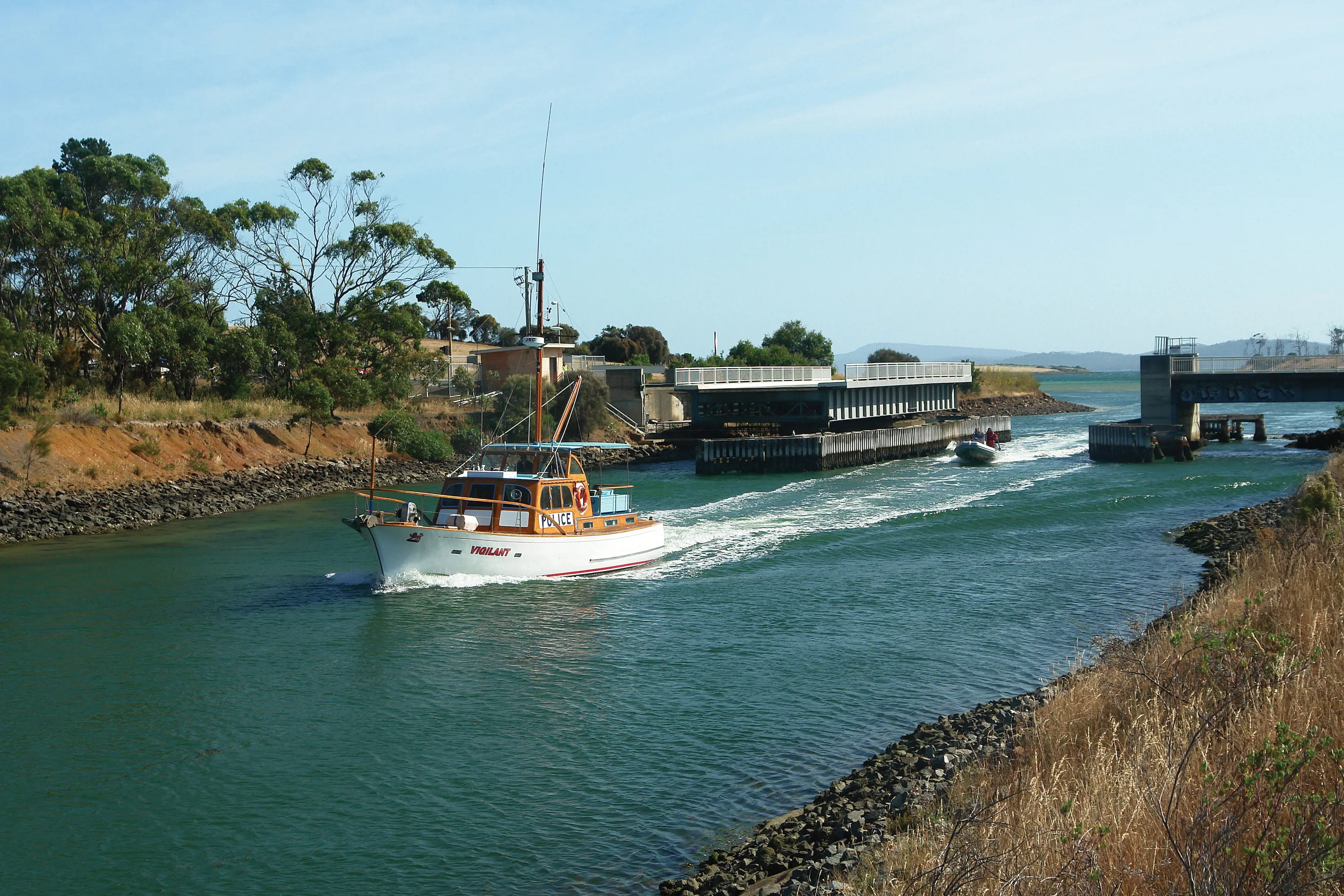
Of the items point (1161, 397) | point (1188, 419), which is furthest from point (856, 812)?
point (1188, 419)

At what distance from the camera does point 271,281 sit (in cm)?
6531

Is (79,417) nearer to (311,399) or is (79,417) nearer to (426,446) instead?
(311,399)

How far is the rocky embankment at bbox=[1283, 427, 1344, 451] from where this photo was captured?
211ft

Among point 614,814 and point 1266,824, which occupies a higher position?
point 1266,824

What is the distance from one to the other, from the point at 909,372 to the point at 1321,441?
26.6 metres

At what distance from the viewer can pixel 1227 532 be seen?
34.2 meters

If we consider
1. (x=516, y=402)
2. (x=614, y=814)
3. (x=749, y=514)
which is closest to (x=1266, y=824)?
(x=614, y=814)

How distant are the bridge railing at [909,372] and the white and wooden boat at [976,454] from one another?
937 cm

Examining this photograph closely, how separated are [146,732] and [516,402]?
48216 millimetres

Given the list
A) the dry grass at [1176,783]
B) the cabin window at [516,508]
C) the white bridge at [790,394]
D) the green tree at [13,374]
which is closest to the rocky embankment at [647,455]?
the white bridge at [790,394]

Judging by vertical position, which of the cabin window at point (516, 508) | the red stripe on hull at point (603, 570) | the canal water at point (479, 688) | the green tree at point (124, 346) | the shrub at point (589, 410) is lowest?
the canal water at point (479, 688)

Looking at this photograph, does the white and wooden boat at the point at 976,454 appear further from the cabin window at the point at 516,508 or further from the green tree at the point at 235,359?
the cabin window at the point at 516,508

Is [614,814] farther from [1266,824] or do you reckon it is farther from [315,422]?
[315,422]

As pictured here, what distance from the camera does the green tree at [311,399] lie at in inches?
2190
